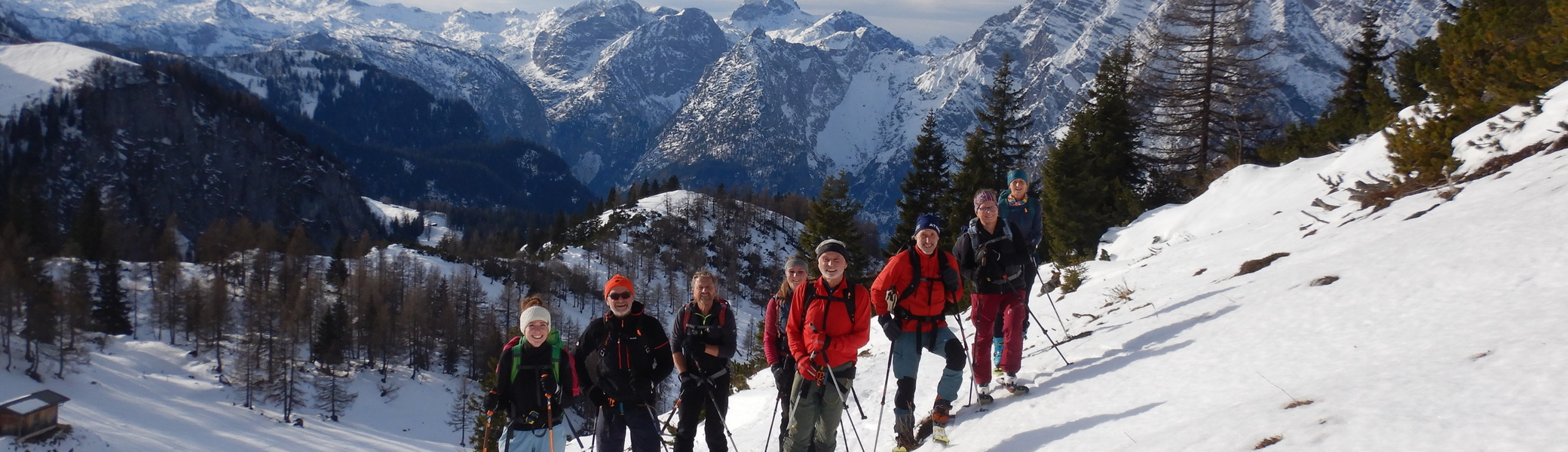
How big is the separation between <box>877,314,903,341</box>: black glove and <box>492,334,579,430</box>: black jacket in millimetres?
3263

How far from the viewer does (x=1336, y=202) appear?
38.2ft

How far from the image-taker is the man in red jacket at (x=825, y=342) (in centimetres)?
652

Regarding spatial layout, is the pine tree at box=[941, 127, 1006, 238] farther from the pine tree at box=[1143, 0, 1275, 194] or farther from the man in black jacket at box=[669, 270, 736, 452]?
the man in black jacket at box=[669, 270, 736, 452]

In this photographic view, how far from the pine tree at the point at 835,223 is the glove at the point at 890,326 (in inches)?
927

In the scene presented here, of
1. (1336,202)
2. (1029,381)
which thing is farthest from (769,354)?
(1336,202)

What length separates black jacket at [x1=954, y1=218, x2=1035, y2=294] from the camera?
24.3 feet

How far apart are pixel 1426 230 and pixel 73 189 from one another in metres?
178

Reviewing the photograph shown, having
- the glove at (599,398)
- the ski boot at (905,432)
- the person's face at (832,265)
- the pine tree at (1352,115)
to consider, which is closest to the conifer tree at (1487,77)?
the pine tree at (1352,115)

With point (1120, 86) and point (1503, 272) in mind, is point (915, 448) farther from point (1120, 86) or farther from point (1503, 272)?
point (1120, 86)

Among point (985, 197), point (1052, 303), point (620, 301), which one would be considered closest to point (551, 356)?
point (620, 301)

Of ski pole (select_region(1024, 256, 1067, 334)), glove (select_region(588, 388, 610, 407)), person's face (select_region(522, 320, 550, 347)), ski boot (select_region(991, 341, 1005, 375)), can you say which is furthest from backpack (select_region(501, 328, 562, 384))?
ski pole (select_region(1024, 256, 1067, 334))

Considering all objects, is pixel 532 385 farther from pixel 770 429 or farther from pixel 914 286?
pixel 914 286

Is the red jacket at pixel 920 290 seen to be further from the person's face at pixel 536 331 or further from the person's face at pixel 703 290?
the person's face at pixel 536 331

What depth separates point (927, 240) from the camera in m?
6.87
